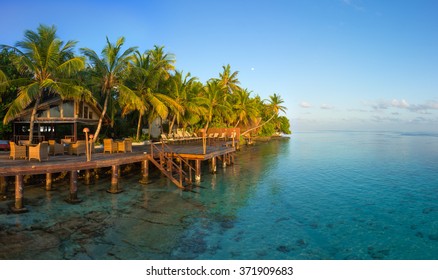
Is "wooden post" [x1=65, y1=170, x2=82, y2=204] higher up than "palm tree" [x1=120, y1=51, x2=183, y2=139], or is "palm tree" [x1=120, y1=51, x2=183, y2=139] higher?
"palm tree" [x1=120, y1=51, x2=183, y2=139]

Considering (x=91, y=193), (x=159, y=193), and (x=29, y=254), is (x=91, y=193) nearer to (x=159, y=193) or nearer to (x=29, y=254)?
(x=159, y=193)

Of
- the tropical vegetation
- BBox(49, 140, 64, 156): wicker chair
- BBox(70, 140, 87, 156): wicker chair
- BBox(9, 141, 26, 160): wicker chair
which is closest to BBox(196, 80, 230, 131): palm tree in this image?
the tropical vegetation

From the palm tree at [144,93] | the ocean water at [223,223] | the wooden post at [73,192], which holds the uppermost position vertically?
the palm tree at [144,93]

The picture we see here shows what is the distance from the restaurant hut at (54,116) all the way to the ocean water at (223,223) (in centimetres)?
642

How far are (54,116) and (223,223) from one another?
49.4ft

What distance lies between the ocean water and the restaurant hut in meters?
6.42

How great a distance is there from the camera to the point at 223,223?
10352mm

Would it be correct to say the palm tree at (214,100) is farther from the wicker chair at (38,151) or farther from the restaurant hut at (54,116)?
the wicker chair at (38,151)

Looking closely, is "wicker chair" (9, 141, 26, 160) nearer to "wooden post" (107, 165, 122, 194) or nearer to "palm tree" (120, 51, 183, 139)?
"wooden post" (107, 165, 122, 194)

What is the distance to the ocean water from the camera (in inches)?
319

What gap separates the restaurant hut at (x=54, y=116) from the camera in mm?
18672

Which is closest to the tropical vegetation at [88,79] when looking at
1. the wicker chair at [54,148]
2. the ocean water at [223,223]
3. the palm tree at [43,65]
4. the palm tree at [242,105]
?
the palm tree at [43,65]

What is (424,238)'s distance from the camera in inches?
381

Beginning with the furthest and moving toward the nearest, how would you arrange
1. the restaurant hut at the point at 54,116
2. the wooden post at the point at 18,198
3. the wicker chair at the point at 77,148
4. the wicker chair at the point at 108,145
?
the restaurant hut at the point at 54,116
the wicker chair at the point at 108,145
the wicker chair at the point at 77,148
the wooden post at the point at 18,198
